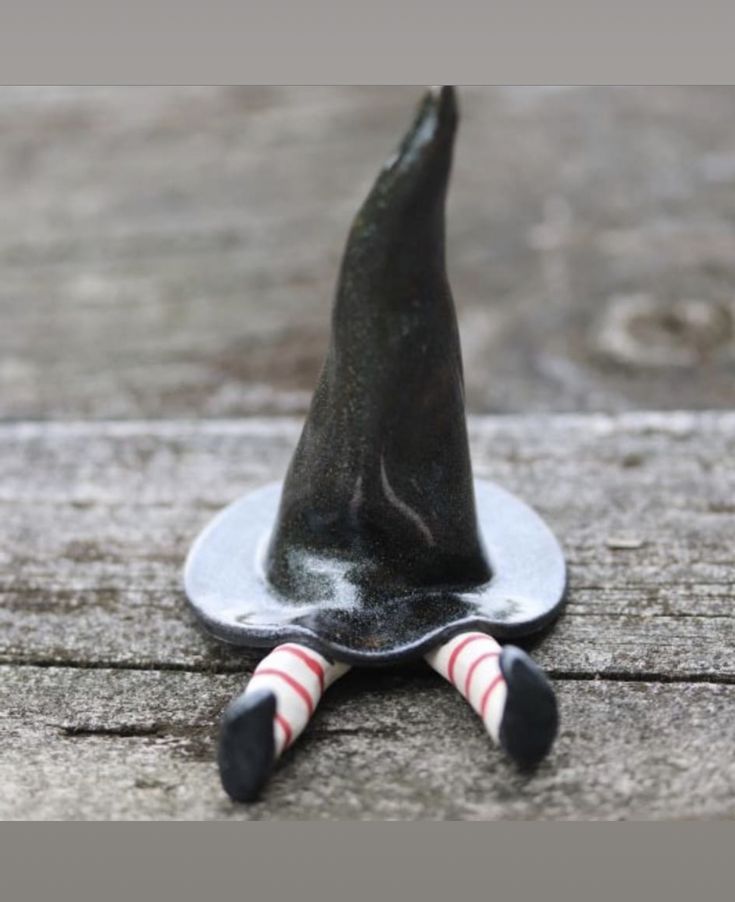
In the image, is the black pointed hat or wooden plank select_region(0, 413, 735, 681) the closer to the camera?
the black pointed hat

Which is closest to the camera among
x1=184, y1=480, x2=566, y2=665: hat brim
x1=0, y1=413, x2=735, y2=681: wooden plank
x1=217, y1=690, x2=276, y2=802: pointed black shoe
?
x1=217, y1=690, x2=276, y2=802: pointed black shoe

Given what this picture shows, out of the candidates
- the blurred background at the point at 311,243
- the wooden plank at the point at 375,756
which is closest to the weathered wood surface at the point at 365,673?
the wooden plank at the point at 375,756

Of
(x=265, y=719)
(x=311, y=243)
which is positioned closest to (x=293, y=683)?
(x=265, y=719)

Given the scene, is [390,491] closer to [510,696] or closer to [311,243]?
[510,696]

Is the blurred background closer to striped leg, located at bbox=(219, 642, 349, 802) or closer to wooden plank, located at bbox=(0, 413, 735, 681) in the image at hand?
wooden plank, located at bbox=(0, 413, 735, 681)

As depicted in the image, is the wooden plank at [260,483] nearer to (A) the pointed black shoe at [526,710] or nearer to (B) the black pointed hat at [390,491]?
(B) the black pointed hat at [390,491]

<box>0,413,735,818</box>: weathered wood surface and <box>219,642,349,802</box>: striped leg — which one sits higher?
<box>219,642,349,802</box>: striped leg

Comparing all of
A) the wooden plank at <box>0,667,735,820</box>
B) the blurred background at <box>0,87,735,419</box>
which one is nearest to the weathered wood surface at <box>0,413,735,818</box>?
the wooden plank at <box>0,667,735,820</box>

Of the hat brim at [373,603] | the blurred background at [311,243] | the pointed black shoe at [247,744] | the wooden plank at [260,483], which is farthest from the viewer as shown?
the blurred background at [311,243]

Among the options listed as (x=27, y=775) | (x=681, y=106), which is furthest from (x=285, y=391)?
(x=681, y=106)
